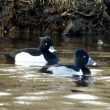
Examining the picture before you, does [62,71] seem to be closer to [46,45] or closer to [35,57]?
[35,57]

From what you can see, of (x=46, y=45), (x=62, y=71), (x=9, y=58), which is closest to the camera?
(x=62, y=71)

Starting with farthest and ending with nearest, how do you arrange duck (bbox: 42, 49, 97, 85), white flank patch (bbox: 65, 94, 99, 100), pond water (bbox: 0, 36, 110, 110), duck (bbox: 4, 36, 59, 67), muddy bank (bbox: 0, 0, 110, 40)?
muddy bank (bbox: 0, 0, 110, 40) < duck (bbox: 4, 36, 59, 67) < duck (bbox: 42, 49, 97, 85) < white flank patch (bbox: 65, 94, 99, 100) < pond water (bbox: 0, 36, 110, 110)

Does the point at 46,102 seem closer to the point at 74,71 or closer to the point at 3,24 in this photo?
the point at 74,71

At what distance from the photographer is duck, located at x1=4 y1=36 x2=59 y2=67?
55.2ft

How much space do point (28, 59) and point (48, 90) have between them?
568 cm

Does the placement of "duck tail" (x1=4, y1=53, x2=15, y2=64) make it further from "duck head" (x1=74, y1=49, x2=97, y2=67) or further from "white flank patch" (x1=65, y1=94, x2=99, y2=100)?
"white flank patch" (x1=65, y1=94, x2=99, y2=100)

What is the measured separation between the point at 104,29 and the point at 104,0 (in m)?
1.27

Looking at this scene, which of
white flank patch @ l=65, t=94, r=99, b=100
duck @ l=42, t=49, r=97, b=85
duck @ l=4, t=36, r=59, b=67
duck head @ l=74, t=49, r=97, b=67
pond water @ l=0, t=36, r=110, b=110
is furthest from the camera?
duck @ l=4, t=36, r=59, b=67

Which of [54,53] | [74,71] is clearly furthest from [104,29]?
[74,71]

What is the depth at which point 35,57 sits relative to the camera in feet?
56.7

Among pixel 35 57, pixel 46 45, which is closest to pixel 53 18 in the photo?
pixel 46 45

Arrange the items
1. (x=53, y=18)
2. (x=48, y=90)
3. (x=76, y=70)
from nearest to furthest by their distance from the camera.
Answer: (x=48, y=90) → (x=76, y=70) → (x=53, y=18)

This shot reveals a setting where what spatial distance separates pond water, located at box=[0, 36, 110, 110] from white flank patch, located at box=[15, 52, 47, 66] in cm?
54

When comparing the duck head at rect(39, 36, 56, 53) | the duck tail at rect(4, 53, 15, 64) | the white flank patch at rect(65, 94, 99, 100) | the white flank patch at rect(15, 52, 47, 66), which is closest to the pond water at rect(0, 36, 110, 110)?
the white flank patch at rect(65, 94, 99, 100)
